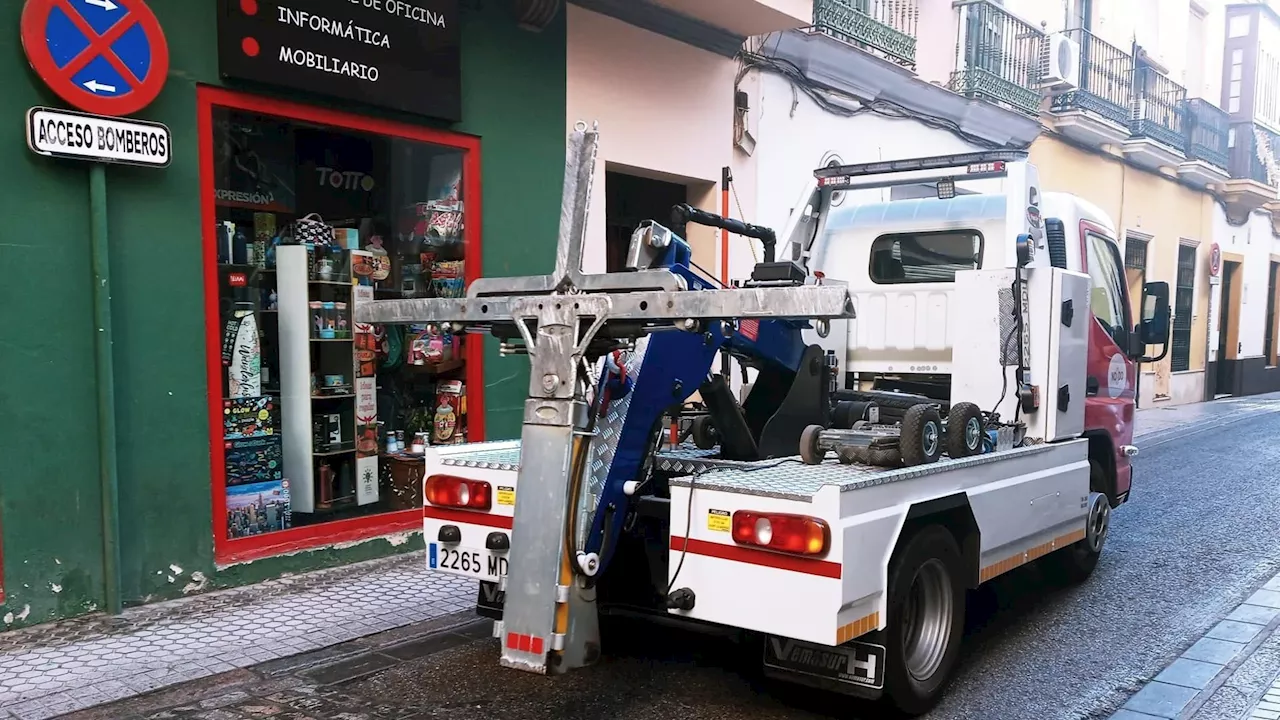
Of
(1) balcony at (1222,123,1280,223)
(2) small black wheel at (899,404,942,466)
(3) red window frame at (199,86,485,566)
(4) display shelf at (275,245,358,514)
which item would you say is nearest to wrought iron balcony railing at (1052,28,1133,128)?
(1) balcony at (1222,123,1280,223)

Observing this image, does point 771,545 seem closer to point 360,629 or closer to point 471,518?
point 471,518

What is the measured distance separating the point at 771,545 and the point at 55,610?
401cm

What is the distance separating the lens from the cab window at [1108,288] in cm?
643

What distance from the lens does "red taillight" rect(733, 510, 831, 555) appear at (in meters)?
3.26

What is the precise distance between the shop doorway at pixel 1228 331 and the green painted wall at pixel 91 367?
2371cm

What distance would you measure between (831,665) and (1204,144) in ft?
72.6

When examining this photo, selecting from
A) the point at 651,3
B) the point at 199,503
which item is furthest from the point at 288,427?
the point at 651,3

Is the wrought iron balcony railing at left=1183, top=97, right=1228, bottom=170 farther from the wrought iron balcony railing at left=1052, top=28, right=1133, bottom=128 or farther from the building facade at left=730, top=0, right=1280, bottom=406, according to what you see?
the wrought iron balcony railing at left=1052, top=28, right=1133, bottom=128

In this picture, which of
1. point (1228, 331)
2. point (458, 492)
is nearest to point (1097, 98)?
point (1228, 331)

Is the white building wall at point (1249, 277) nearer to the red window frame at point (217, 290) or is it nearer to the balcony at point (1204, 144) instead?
the balcony at point (1204, 144)

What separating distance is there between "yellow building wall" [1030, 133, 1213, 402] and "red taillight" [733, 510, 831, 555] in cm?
1363

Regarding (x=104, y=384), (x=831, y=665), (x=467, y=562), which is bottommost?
(x=831, y=665)

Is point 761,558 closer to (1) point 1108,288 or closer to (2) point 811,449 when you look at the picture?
(2) point 811,449

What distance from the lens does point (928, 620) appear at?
418cm
